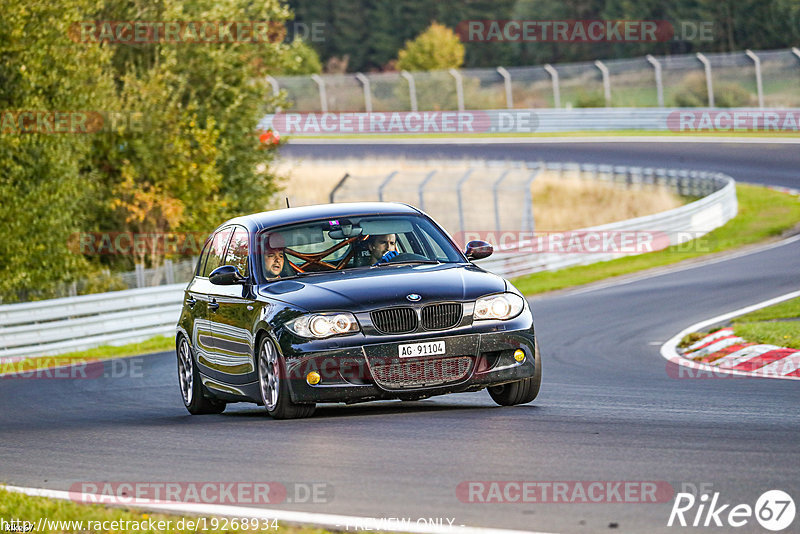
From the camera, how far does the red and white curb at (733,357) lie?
41.0 ft

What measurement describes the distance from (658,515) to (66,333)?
17.3 meters

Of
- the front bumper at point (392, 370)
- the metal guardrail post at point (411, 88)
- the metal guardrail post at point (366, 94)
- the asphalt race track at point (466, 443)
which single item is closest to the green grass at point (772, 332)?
the asphalt race track at point (466, 443)

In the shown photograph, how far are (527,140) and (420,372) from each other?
4304 centimetres

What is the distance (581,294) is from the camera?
77.7 ft

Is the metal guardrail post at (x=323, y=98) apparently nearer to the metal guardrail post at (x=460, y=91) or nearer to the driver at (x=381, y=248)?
the metal guardrail post at (x=460, y=91)

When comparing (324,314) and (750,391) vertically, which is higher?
(324,314)

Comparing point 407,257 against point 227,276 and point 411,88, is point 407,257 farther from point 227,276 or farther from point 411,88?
point 411,88

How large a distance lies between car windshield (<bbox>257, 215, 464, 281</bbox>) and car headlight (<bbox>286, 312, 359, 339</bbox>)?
1.03 meters

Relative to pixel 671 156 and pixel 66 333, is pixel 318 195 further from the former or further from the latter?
pixel 66 333

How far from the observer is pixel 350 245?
33.6 feet

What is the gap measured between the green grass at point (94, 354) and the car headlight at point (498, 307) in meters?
12.2

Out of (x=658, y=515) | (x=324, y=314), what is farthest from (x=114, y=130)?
(x=658, y=515)

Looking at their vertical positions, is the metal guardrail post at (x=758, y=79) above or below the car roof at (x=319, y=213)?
below

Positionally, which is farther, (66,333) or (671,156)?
(671,156)
